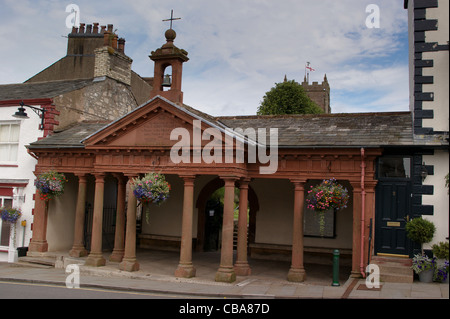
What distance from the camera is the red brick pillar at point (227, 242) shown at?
43.8ft

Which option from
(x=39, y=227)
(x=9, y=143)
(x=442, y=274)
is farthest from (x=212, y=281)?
(x=9, y=143)

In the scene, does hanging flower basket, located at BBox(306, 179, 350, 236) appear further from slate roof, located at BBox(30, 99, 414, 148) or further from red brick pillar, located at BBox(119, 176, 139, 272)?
red brick pillar, located at BBox(119, 176, 139, 272)

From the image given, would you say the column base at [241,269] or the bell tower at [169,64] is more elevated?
the bell tower at [169,64]

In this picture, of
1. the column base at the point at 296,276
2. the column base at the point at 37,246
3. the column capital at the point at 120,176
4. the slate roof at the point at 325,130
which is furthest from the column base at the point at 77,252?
the column base at the point at 296,276

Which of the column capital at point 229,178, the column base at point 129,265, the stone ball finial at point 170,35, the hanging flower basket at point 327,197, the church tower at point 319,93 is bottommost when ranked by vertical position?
the column base at point 129,265

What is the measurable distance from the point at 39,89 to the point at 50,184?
5.52m

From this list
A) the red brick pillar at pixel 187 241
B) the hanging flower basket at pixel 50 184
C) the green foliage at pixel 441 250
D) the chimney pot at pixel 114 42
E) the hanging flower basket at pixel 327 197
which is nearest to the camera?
the green foliage at pixel 441 250

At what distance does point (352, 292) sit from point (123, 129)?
8182 mm

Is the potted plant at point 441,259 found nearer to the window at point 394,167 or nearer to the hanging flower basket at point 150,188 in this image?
the window at point 394,167

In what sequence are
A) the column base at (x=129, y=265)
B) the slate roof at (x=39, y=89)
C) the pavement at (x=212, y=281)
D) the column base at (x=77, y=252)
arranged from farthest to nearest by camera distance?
the slate roof at (x=39, y=89), the column base at (x=77, y=252), the column base at (x=129, y=265), the pavement at (x=212, y=281)

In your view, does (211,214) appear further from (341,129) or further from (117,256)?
(341,129)

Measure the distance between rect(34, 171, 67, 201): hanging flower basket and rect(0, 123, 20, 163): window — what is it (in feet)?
7.52

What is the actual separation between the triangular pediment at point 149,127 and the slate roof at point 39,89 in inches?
184

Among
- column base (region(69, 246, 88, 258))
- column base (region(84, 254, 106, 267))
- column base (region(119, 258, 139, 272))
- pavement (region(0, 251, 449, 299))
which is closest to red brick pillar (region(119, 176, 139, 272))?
column base (region(119, 258, 139, 272))
